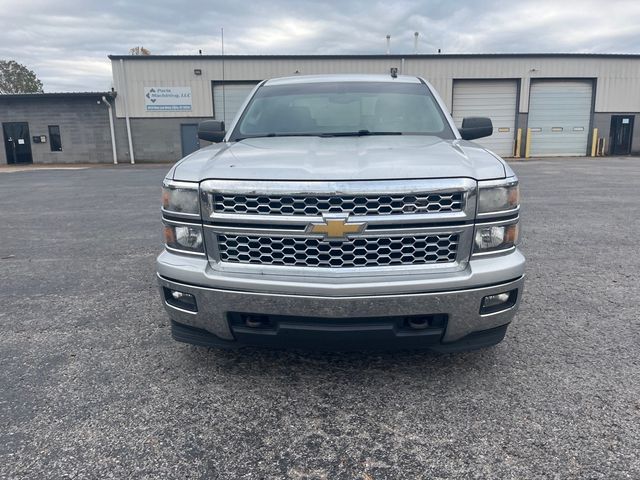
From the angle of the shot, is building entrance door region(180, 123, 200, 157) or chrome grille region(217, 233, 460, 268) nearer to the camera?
chrome grille region(217, 233, 460, 268)

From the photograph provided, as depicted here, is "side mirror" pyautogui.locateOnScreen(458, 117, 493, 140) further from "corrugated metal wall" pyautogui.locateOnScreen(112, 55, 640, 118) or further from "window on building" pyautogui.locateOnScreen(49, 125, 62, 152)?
"window on building" pyautogui.locateOnScreen(49, 125, 62, 152)

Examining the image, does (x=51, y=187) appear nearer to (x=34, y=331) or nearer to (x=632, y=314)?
(x=34, y=331)

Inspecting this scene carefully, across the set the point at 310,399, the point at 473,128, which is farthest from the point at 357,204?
the point at 473,128

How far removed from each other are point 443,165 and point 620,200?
9.18 metres

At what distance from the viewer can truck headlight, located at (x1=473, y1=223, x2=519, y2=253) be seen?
101 inches

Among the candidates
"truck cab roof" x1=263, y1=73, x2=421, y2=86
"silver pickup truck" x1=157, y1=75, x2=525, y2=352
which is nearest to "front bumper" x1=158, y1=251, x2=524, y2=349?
"silver pickup truck" x1=157, y1=75, x2=525, y2=352

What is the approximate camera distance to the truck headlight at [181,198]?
2.63 m

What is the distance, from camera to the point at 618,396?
8.71 feet

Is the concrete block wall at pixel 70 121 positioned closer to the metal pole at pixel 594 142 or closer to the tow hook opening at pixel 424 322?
the metal pole at pixel 594 142

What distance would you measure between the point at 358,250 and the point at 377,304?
0.94ft

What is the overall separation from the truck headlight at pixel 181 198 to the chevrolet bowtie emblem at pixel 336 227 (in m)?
0.65

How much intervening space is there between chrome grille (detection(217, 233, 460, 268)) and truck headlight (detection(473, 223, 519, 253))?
0.12 m

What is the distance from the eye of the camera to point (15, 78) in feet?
229

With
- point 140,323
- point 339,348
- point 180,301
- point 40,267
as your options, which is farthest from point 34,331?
point 339,348
